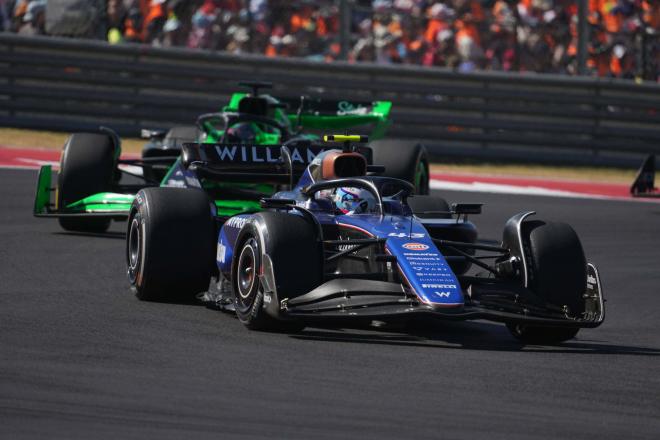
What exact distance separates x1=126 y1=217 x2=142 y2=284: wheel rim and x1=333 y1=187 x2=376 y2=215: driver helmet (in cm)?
144

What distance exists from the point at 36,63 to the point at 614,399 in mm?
15744

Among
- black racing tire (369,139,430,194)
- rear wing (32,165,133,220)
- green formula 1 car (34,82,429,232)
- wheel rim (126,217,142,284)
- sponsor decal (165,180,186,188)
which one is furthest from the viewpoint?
black racing tire (369,139,430,194)

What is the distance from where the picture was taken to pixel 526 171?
2112cm

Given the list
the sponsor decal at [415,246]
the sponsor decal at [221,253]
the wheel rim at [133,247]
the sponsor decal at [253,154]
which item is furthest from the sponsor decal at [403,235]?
the sponsor decal at [253,154]

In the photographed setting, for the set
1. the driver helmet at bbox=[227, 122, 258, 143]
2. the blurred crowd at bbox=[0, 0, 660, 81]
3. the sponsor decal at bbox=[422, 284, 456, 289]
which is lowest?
the sponsor decal at bbox=[422, 284, 456, 289]

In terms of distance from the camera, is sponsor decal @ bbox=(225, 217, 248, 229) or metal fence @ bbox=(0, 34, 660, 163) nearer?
sponsor decal @ bbox=(225, 217, 248, 229)

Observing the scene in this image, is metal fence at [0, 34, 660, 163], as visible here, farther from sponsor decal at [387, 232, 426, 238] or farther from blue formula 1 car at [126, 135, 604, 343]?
sponsor decal at [387, 232, 426, 238]

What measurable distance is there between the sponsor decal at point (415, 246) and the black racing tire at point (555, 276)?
0.74 meters

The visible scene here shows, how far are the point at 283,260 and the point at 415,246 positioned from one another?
79 cm

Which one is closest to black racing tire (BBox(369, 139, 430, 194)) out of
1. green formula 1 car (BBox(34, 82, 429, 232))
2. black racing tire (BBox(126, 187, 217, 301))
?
green formula 1 car (BBox(34, 82, 429, 232))

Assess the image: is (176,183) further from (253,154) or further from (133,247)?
(133,247)

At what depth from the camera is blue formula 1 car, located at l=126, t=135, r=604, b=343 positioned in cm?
816

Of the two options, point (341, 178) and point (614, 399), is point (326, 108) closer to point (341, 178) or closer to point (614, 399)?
point (341, 178)

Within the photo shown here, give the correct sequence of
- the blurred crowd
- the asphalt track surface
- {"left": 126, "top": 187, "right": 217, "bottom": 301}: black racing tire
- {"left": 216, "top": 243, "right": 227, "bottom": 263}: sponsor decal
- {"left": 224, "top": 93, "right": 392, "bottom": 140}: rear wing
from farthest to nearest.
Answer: the blurred crowd → {"left": 224, "top": 93, "right": 392, "bottom": 140}: rear wing → {"left": 126, "top": 187, "right": 217, "bottom": 301}: black racing tire → {"left": 216, "top": 243, "right": 227, "bottom": 263}: sponsor decal → the asphalt track surface
